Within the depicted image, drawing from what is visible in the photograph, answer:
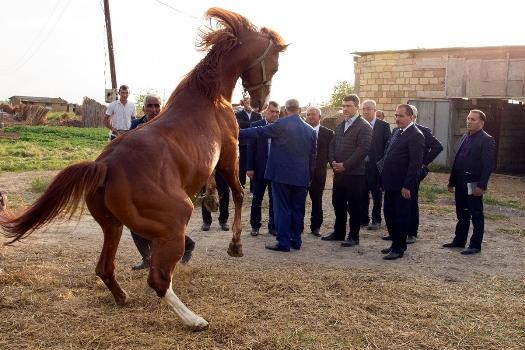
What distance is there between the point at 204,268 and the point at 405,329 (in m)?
2.39

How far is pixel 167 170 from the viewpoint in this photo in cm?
394

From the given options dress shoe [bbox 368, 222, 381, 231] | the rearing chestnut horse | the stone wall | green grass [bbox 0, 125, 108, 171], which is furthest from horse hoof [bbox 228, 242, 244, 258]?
the stone wall

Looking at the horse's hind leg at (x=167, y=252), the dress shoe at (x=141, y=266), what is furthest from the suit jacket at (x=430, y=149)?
the horse's hind leg at (x=167, y=252)

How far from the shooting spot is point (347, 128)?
725 centimetres

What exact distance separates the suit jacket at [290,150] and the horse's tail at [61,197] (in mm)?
3165

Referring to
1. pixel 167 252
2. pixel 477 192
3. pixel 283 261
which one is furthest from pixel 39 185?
pixel 477 192

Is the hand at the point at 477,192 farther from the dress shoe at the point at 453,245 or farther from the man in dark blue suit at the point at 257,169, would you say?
the man in dark blue suit at the point at 257,169

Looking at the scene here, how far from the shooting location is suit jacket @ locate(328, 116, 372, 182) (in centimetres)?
704

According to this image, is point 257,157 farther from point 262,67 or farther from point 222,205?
point 262,67

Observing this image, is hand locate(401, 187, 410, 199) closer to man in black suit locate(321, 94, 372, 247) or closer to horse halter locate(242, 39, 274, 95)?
man in black suit locate(321, 94, 372, 247)

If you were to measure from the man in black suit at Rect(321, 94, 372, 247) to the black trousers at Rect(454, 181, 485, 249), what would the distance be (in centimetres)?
137

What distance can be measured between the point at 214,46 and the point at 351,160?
284 cm

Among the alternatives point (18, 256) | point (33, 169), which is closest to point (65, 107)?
point (33, 169)

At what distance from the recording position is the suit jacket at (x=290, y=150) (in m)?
6.69
